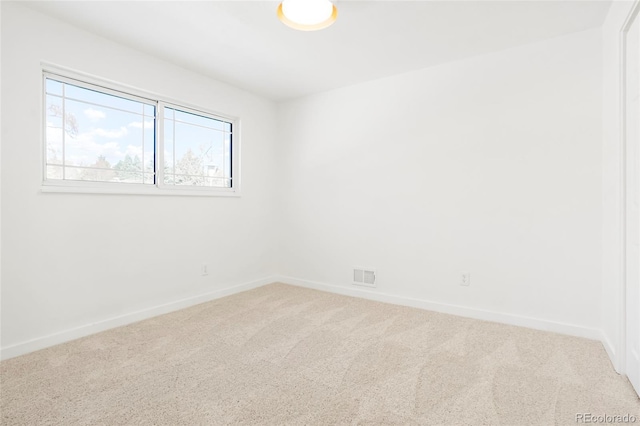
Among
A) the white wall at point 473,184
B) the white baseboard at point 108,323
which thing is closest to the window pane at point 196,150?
the white wall at point 473,184

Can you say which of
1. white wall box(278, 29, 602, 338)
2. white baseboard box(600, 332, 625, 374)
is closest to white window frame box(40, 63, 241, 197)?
white wall box(278, 29, 602, 338)

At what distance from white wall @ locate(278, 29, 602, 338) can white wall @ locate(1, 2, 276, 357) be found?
1.30 meters

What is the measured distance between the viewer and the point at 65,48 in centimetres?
262

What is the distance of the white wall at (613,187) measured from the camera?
2.12m

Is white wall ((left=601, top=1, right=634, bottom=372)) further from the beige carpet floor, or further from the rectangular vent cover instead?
the rectangular vent cover

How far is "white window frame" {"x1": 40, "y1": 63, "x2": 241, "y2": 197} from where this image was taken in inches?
102

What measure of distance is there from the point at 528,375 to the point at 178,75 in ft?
12.8

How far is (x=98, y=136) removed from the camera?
115 inches

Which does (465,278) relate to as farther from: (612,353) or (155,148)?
(155,148)

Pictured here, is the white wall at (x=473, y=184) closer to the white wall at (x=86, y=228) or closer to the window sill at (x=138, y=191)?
the window sill at (x=138, y=191)

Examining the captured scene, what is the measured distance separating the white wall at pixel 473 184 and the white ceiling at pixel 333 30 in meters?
0.30

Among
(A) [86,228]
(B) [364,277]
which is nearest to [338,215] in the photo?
(B) [364,277]

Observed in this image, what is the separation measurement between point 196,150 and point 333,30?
203 centimetres

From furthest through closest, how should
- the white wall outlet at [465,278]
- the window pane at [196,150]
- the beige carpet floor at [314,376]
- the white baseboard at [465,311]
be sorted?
1. the window pane at [196,150]
2. the white wall outlet at [465,278]
3. the white baseboard at [465,311]
4. the beige carpet floor at [314,376]
